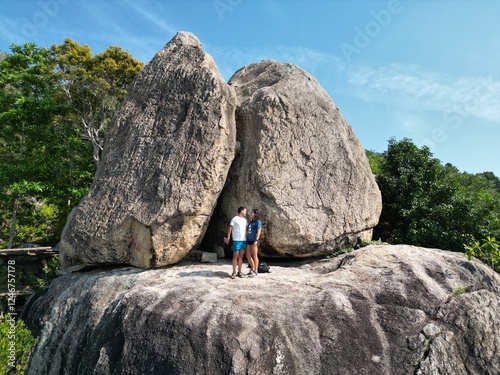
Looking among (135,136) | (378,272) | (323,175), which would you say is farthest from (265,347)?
(135,136)

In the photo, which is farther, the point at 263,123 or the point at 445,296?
the point at 263,123

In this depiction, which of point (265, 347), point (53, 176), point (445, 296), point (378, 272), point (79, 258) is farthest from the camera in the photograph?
point (53, 176)

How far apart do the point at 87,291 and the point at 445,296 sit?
9.10 meters

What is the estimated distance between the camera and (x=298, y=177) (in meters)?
12.1

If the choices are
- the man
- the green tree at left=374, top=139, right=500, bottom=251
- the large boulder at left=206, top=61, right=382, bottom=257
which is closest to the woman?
the man

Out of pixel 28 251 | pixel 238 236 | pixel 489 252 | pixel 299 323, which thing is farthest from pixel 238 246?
pixel 28 251

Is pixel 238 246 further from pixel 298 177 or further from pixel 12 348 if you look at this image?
pixel 12 348

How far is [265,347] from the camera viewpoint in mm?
7332

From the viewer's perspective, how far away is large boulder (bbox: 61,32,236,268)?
11188 millimetres

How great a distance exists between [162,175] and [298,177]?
418cm

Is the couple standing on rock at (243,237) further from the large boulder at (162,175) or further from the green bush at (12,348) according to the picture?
the green bush at (12,348)

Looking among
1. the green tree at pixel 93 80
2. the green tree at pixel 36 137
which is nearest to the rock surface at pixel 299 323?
the green tree at pixel 36 137

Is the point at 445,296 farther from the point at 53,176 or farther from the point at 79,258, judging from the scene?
the point at 53,176

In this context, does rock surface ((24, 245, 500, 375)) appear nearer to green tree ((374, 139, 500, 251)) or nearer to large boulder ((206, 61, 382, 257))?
large boulder ((206, 61, 382, 257))
